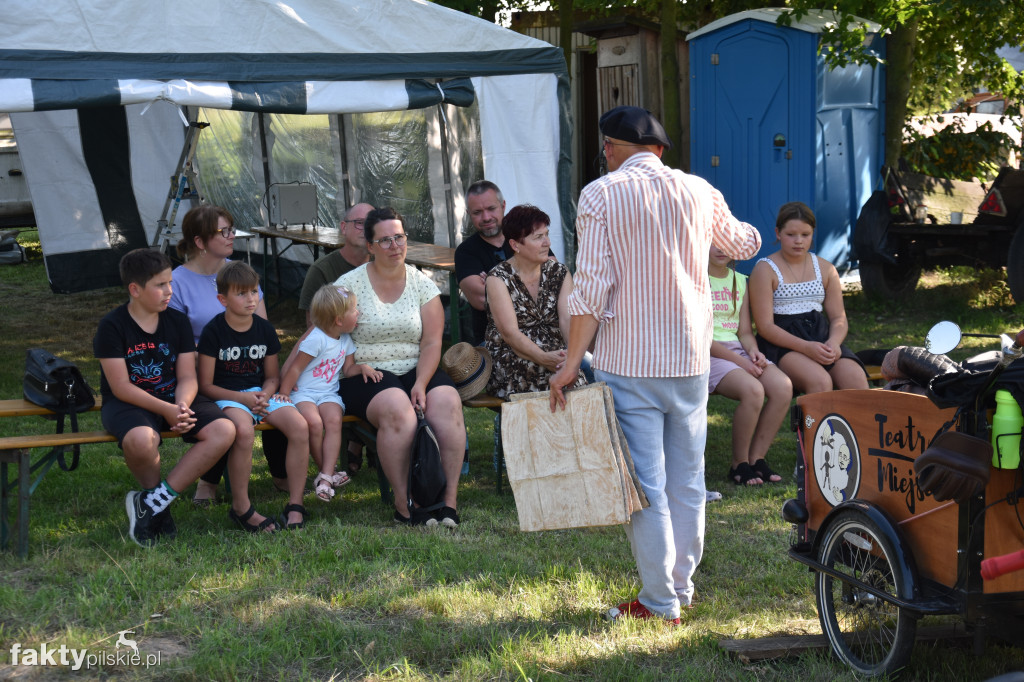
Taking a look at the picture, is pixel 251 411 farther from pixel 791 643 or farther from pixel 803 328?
pixel 803 328

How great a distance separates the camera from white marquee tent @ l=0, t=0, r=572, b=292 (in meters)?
5.91

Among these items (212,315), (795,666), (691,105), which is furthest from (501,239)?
(691,105)

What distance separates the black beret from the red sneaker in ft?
4.91

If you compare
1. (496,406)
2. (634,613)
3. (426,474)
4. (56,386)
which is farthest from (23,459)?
(634,613)

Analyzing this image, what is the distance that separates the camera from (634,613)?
11.0 feet

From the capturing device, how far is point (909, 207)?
8797 mm

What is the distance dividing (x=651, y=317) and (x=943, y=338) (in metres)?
0.83

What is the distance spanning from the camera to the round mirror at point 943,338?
2.69 m

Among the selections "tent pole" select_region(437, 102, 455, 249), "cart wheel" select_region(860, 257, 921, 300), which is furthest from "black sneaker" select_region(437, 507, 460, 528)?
"cart wheel" select_region(860, 257, 921, 300)

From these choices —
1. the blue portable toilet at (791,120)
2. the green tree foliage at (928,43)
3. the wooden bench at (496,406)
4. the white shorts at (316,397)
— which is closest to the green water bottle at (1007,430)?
the wooden bench at (496,406)

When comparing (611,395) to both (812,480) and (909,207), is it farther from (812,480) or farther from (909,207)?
(909,207)

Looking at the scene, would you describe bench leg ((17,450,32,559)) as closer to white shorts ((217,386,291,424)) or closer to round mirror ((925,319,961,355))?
Answer: white shorts ((217,386,291,424))

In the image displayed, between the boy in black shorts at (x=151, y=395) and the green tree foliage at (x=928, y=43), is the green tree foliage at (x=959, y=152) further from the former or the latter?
the boy in black shorts at (x=151, y=395)

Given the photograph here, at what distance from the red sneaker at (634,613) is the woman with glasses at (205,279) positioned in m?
2.11
